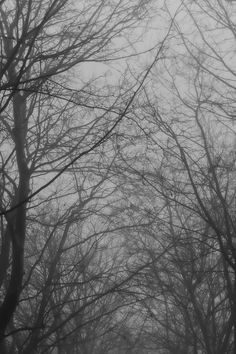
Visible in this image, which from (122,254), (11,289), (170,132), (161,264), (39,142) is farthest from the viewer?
(122,254)

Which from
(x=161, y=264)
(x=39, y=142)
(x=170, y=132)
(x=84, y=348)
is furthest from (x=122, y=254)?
(x=170, y=132)

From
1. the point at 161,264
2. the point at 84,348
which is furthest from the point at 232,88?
the point at 84,348

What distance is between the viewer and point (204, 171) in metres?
7.36

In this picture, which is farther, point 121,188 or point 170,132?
point 121,188

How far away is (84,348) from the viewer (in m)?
15.4

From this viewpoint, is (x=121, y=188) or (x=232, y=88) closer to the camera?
(x=232, y=88)

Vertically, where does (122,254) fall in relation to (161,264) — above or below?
above

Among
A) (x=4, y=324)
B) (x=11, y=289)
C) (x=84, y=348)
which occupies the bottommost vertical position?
(x=4, y=324)

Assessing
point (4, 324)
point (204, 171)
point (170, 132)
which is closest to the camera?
point (4, 324)

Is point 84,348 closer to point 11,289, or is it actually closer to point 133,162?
point 133,162

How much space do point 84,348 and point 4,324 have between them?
12.2m

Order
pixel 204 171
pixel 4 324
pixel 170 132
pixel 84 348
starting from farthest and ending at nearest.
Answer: pixel 84 348 → pixel 204 171 → pixel 170 132 → pixel 4 324

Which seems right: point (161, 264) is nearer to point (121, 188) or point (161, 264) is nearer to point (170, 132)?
point (121, 188)

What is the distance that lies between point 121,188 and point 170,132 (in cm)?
194
